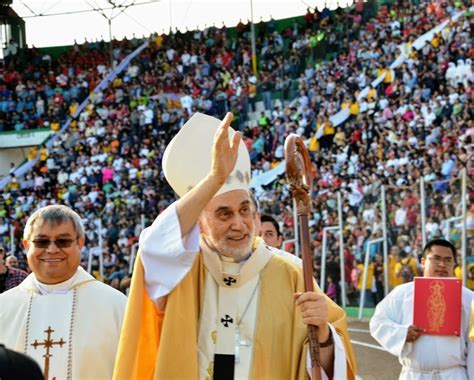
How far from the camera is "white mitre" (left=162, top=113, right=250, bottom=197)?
4.47 meters

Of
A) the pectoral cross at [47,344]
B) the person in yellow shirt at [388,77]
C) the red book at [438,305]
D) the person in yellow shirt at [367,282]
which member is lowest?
the person in yellow shirt at [367,282]

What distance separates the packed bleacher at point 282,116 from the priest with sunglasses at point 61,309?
35.7 ft

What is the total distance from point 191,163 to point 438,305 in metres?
Answer: 3.58

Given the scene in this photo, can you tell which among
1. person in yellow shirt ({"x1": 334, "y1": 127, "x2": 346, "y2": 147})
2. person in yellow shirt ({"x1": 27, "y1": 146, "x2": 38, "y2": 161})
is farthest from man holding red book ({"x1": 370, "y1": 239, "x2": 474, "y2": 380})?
person in yellow shirt ({"x1": 27, "y1": 146, "x2": 38, "y2": 161})

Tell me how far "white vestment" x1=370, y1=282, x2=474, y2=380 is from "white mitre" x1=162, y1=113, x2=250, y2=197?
11.3 feet

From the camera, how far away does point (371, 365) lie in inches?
560

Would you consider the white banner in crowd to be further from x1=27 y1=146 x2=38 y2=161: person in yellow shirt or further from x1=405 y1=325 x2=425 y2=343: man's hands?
x1=405 y1=325 x2=425 y2=343: man's hands

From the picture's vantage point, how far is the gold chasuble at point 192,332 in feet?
13.6

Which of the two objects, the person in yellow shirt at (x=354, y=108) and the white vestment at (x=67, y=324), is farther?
the person in yellow shirt at (x=354, y=108)

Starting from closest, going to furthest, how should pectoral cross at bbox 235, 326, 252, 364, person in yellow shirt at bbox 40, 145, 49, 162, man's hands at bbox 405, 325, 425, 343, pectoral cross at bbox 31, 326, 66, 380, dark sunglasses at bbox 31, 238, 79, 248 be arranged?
pectoral cross at bbox 235, 326, 252, 364, dark sunglasses at bbox 31, 238, 79, 248, pectoral cross at bbox 31, 326, 66, 380, man's hands at bbox 405, 325, 425, 343, person in yellow shirt at bbox 40, 145, 49, 162

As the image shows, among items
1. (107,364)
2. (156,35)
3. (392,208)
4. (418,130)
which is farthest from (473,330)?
(156,35)

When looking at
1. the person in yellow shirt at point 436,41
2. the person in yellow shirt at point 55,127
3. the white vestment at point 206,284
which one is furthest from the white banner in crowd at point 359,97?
the white vestment at point 206,284

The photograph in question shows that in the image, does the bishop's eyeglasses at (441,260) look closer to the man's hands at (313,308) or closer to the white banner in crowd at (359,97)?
the man's hands at (313,308)

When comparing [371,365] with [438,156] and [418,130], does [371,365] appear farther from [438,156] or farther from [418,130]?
[418,130]
